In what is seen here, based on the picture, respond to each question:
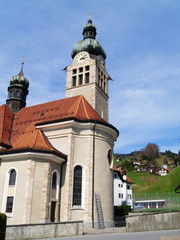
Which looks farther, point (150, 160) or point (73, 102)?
point (150, 160)

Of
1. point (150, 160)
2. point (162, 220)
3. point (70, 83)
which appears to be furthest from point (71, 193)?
point (150, 160)

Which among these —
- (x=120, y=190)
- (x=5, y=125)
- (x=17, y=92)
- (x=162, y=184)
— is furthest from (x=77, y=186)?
(x=162, y=184)

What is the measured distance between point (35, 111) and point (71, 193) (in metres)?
10.5

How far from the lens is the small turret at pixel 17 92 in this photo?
30623mm

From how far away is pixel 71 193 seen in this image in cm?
1966

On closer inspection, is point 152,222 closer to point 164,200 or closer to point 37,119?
point 164,200

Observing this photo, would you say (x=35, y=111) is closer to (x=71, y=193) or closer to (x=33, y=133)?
(x=33, y=133)

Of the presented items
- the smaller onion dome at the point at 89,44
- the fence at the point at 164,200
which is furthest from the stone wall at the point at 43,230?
the smaller onion dome at the point at 89,44

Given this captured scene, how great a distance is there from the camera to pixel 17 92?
104ft

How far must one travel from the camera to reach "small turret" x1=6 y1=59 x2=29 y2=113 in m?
30.6

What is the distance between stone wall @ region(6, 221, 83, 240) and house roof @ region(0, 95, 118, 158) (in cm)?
660

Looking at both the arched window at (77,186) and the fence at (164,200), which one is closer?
Result: the arched window at (77,186)

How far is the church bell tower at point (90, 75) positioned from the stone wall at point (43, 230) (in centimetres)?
1557

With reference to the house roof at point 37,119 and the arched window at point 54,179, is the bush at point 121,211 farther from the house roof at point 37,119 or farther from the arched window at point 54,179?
the arched window at point 54,179
